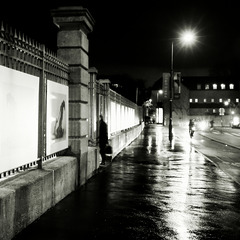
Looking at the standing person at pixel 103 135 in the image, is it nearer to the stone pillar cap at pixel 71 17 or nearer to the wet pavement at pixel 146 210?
the wet pavement at pixel 146 210

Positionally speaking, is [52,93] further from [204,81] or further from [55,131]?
[204,81]

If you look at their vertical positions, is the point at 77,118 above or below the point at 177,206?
above

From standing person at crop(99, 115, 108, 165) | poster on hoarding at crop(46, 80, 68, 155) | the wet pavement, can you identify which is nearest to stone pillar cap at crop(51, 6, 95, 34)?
poster on hoarding at crop(46, 80, 68, 155)

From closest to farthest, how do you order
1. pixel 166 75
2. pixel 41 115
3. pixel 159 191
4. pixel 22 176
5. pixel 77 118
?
pixel 22 176 → pixel 41 115 → pixel 159 191 → pixel 77 118 → pixel 166 75

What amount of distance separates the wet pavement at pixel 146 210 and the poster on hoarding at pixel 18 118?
1159mm

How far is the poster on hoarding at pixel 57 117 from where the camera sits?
22.9 feet

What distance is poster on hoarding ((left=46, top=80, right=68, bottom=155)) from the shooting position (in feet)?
22.9

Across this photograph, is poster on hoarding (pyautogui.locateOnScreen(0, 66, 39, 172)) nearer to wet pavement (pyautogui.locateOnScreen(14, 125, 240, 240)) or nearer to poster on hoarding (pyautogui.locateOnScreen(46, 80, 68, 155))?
poster on hoarding (pyautogui.locateOnScreen(46, 80, 68, 155))

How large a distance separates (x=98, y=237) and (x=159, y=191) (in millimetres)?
3410

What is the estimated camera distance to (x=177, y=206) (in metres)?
6.57

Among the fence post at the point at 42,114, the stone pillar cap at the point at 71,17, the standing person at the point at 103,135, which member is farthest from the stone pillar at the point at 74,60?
the standing person at the point at 103,135

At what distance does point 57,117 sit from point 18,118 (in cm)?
201

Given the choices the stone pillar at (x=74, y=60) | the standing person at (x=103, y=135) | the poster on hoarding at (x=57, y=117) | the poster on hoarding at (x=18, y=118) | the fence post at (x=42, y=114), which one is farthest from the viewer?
the standing person at (x=103, y=135)

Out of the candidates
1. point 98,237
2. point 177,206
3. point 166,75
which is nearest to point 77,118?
point 177,206
